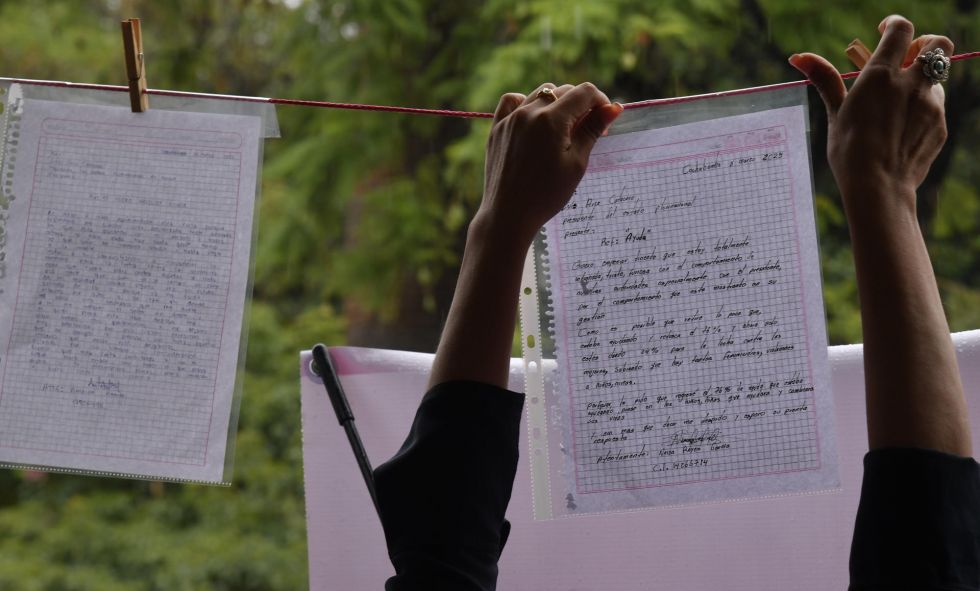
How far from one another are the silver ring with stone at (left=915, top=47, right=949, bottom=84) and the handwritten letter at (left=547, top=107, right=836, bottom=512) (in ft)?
0.65

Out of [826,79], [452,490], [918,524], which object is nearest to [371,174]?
[826,79]

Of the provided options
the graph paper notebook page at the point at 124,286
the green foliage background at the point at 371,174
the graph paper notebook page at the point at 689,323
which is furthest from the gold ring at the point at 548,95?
the green foliage background at the point at 371,174

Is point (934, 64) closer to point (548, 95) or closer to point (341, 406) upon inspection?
point (548, 95)

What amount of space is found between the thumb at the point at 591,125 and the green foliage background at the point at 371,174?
1.70 m

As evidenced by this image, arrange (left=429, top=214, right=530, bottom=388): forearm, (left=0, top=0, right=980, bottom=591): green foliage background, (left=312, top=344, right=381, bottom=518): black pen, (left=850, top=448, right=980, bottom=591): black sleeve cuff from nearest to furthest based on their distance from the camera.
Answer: (left=850, top=448, right=980, bottom=591): black sleeve cuff < (left=429, top=214, right=530, bottom=388): forearm < (left=312, top=344, right=381, bottom=518): black pen < (left=0, top=0, right=980, bottom=591): green foliage background

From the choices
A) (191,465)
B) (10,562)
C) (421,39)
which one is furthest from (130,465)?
(10,562)

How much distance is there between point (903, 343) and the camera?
2.57ft

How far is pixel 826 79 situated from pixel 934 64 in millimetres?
98

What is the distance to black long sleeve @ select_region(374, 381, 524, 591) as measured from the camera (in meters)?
0.80

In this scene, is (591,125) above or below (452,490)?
above

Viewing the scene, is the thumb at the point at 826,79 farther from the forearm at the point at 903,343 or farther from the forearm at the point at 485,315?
the forearm at the point at 485,315

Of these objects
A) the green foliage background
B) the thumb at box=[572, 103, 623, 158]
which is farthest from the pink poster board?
the green foliage background

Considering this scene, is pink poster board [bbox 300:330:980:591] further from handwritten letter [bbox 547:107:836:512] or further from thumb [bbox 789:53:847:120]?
thumb [bbox 789:53:847:120]

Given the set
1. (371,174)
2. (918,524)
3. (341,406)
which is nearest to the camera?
(918,524)
